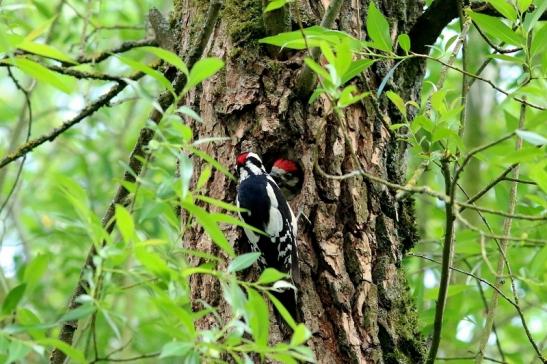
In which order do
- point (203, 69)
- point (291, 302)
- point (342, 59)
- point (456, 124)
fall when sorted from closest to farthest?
point (203, 69) → point (342, 59) → point (456, 124) → point (291, 302)

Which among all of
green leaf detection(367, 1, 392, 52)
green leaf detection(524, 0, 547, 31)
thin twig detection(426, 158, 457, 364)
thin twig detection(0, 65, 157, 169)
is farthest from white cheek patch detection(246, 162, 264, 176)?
green leaf detection(524, 0, 547, 31)

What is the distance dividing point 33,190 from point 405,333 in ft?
16.7

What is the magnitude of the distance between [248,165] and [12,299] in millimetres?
1540

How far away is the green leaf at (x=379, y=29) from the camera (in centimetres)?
233

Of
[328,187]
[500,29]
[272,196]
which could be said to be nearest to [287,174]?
[272,196]

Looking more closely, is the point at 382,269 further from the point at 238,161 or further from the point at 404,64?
the point at 404,64

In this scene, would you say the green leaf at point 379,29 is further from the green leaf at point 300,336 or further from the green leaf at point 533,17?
the green leaf at point 300,336

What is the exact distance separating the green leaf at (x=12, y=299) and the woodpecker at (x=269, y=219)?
1.12 meters

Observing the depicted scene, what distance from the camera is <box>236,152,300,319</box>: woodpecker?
2864 mm

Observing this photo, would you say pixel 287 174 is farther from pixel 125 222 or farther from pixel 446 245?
pixel 125 222

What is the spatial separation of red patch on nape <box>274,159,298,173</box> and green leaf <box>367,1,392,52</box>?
0.78m

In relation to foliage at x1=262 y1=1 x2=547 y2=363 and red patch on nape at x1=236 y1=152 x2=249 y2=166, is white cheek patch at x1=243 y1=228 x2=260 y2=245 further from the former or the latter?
foliage at x1=262 y1=1 x2=547 y2=363

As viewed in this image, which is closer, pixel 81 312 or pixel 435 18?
pixel 81 312

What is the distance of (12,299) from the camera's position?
1.73 metres
